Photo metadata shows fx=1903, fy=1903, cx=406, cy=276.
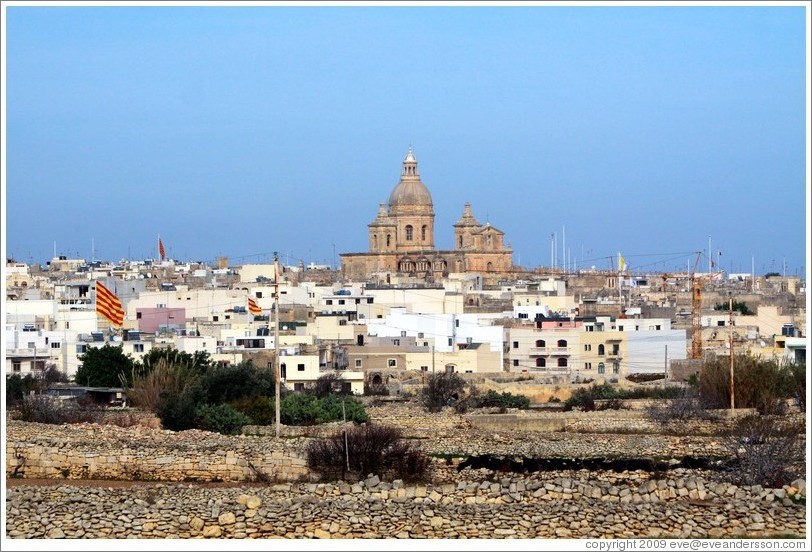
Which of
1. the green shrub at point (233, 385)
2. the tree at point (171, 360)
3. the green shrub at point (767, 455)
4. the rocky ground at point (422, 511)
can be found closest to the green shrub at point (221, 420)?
the green shrub at point (233, 385)

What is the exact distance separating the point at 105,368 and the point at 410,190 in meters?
76.0

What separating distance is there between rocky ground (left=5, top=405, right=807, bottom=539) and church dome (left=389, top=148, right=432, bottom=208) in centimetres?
9274

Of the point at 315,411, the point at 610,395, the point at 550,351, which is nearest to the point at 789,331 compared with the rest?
the point at 550,351

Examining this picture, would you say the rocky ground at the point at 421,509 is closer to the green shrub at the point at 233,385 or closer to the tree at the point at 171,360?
the green shrub at the point at 233,385

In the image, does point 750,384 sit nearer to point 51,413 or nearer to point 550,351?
point 51,413

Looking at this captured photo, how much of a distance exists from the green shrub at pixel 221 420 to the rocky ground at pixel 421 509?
583 cm

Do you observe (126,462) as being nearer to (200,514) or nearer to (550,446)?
(200,514)

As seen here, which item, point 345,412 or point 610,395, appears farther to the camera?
point 610,395

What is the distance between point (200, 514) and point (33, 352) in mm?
27478

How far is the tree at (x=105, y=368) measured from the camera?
34.3 metres

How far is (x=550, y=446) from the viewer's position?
21047 mm

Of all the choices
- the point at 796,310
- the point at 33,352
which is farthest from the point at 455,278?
the point at 33,352

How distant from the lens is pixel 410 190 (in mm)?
110625

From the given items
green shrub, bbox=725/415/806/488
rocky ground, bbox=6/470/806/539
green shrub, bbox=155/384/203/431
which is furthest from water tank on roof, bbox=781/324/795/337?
rocky ground, bbox=6/470/806/539
